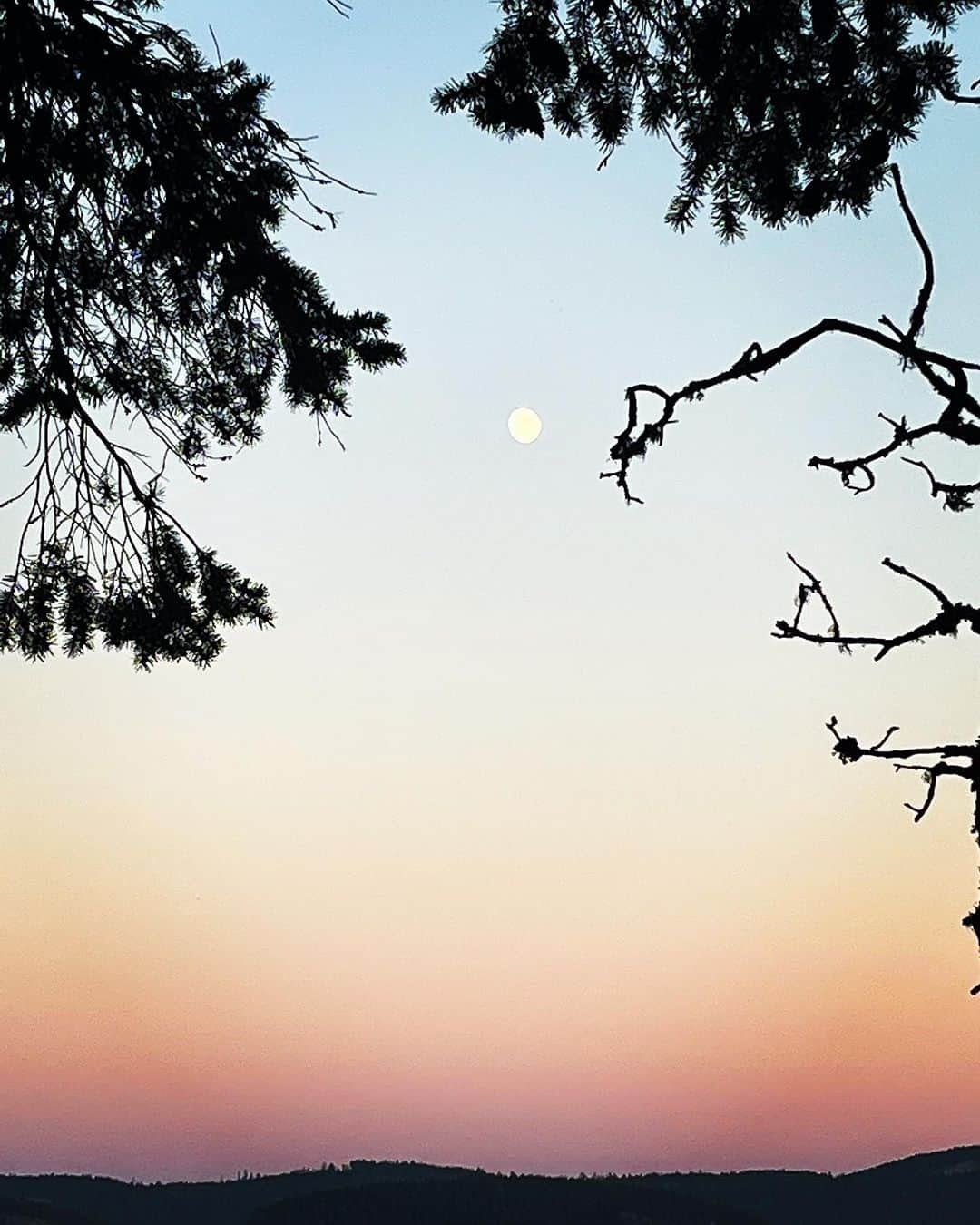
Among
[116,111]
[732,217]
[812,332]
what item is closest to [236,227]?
[116,111]

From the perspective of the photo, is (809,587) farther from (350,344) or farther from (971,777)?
(350,344)

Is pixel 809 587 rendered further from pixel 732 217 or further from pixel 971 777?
pixel 732 217

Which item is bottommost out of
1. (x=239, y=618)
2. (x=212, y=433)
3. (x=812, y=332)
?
(x=812, y=332)

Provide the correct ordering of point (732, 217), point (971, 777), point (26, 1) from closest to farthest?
point (971, 777) < point (732, 217) < point (26, 1)

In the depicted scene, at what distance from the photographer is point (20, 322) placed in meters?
8.86

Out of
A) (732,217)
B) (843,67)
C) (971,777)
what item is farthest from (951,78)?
(971,777)

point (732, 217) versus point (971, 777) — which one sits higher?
point (732, 217)

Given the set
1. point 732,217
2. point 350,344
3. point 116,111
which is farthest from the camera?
point 350,344

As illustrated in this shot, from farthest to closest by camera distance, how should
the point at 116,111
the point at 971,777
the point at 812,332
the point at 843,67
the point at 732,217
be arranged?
the point at 116,111, the point at 732,217, the point at 843,67, the point at 812,332, the point at 971,777

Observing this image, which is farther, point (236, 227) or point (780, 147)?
point (236, 227)

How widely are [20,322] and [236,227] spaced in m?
1.56

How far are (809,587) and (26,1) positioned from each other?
636 cm

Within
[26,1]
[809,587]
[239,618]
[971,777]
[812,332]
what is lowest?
[971,777]

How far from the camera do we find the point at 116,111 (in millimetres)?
8344
